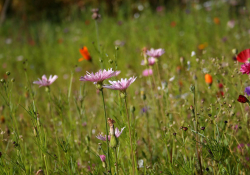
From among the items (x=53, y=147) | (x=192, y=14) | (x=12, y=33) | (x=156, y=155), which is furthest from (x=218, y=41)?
(x=12, y=33)

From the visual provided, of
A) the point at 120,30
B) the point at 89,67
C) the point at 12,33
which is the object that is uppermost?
the point at 12,33

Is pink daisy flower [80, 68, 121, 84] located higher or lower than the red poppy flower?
lower

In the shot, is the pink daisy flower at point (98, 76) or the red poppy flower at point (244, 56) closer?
the pink daisy flower at point (98, 76)

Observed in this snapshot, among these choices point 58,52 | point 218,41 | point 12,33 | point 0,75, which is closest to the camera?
point 218,41

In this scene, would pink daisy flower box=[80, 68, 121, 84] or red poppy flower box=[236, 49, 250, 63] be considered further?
red poppy flower box=[236, 49, 250, 63]

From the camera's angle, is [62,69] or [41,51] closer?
[62,69]

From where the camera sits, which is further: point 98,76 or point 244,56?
point 244,56

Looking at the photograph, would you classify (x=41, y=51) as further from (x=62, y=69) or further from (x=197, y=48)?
(x=197, y=48)

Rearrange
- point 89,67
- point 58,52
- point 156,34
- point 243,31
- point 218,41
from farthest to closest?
point 58,52 < point 156,34 < point 89,67 < point 243,31 < point 218,41

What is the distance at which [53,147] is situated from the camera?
1.41 metres

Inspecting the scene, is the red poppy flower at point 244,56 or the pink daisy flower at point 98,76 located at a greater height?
the red poppy flower at point 244,56

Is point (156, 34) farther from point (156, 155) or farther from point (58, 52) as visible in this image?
point (156, 155)

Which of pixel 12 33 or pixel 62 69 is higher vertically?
pixel 12 33

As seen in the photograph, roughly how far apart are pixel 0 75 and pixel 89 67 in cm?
171
